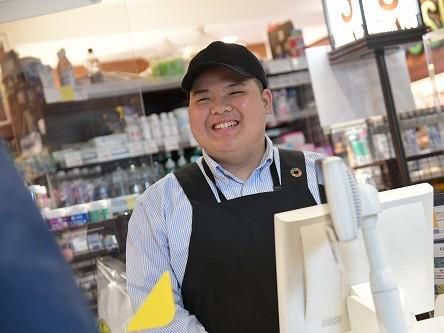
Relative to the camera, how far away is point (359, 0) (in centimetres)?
398

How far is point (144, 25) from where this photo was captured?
760 centimetres

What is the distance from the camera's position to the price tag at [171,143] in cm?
449

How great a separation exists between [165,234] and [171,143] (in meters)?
2.32

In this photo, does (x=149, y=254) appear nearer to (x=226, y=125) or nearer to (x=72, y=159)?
(x=226, y=125)

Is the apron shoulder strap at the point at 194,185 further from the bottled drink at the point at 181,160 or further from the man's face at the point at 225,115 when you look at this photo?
the bottled drink at the point at 181,160

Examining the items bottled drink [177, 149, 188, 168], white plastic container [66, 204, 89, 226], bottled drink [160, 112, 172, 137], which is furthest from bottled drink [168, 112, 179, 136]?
white plastic container [66, 204, 89, 226]

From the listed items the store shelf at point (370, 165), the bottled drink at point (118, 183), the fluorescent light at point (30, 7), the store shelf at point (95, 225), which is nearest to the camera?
the fluorescent light at point (30, 7)

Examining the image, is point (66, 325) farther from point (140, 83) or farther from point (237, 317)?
point (140, 83)

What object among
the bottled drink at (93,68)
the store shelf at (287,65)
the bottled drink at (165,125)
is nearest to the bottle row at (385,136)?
the store shelf at (287,65)

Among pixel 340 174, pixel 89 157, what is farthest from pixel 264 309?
pixel 89 157

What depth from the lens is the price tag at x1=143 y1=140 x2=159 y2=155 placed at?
432 centimetres

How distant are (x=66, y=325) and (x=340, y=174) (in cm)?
74

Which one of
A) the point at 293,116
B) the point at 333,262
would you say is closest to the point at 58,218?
the point at 293,116

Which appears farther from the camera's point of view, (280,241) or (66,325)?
(280,241)
